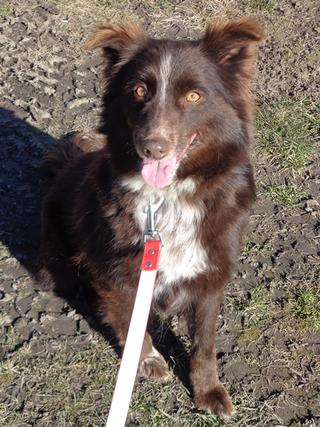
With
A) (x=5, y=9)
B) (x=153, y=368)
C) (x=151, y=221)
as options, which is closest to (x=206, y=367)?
(x=153, y=368)

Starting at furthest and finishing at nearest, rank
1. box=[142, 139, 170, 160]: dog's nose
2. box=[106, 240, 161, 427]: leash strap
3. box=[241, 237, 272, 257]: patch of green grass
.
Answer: box=[241, 237, 272, 257]: patch of green grass → box=[142, 139, 170, 160]: dog's nose → box=[106, 240, 161, 427]: leash strap

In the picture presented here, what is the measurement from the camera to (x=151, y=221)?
2900 millimetres

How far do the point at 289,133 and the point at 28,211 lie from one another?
6.90ft

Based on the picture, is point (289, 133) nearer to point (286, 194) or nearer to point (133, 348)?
point (286, 194)

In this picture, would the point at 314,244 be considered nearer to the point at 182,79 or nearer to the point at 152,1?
the point at 182,79

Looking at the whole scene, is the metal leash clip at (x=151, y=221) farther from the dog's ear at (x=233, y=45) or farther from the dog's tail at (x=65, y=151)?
the dog's tail at (x=65, y=151)

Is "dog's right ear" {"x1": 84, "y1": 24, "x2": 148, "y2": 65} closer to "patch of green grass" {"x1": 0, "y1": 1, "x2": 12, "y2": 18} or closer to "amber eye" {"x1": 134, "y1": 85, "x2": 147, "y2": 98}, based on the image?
"amber eye" {"x1": 134, "y1": 85, "x2": 147, "y2": 98}

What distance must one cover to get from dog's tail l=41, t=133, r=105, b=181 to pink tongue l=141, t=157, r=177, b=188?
138 centimetres

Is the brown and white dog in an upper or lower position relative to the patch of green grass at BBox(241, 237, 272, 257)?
upper

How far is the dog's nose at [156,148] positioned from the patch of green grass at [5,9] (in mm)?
3948

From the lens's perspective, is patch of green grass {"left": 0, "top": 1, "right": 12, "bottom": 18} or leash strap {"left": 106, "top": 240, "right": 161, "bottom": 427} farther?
patch of green grass {"left": 0, "top": 1, "right": 12, "bottom": 18}

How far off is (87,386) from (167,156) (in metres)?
1.44

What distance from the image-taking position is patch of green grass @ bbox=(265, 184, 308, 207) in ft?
15.3

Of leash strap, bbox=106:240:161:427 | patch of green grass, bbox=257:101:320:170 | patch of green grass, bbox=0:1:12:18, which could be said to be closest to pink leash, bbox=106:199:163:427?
leash strap, bbox=106:240:161:427
